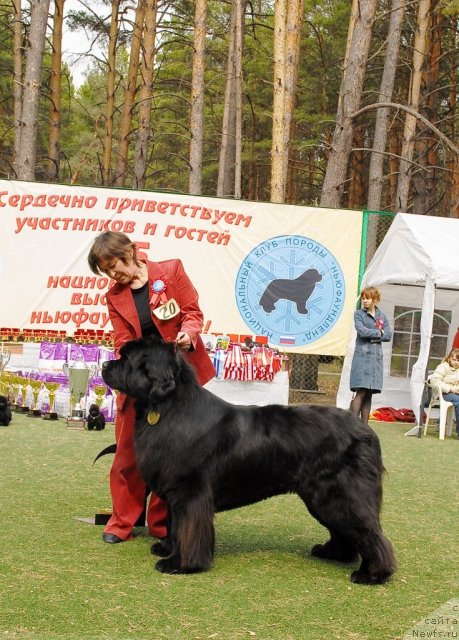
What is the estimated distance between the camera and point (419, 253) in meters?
11.2

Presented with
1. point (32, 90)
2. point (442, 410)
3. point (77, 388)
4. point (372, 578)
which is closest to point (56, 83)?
point (32, 90)

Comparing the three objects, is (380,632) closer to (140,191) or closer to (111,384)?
(111,384)

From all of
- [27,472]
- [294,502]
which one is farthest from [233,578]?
[27,472]

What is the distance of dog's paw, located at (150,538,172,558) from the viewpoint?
4.58 metres

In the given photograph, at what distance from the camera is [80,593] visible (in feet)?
12.6

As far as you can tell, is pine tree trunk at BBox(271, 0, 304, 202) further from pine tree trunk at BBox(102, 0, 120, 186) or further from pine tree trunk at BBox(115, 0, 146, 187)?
pine tree trunk at BBox(102, 0, 120, 186)

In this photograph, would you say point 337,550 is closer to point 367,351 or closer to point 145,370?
point 145,370

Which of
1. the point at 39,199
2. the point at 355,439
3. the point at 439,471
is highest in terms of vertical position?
the point at 39,199

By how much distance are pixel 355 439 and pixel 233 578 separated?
96 centimetres

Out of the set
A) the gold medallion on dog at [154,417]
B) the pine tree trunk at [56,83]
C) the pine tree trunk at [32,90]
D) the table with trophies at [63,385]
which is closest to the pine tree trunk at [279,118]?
the pine tree trunk at [32,90]

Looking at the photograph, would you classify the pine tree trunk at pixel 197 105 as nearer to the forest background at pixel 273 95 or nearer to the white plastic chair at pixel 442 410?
the forest background at pixel 273 95

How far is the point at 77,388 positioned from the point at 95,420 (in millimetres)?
512

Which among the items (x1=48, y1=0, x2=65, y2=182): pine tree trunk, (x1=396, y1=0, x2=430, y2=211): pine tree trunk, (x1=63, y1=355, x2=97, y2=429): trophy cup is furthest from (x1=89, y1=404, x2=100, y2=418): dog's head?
(x1=48, y1=0, x2=65, y2=182): pine tree trunk

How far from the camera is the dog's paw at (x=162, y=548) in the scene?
458cm
